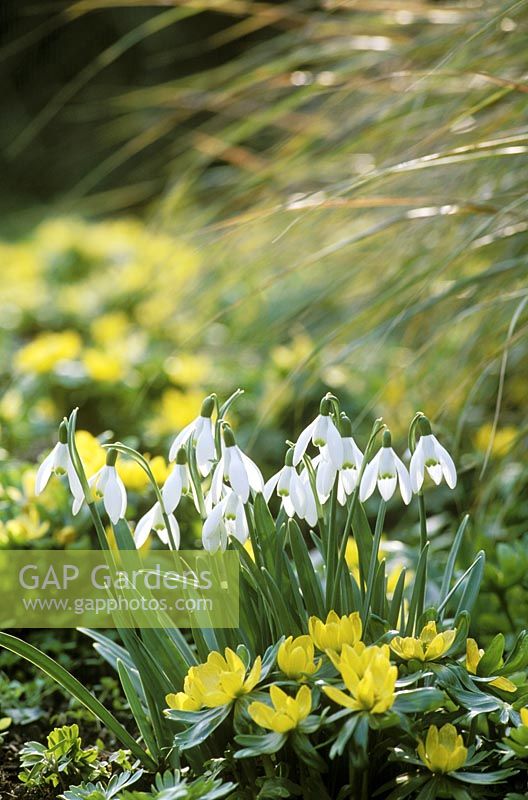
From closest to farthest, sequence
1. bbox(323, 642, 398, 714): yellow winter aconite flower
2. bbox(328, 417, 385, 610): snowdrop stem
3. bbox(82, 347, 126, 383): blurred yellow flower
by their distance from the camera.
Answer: bbox(323, 642, 398, 714): yellow winter aconite flower
bbox(328, 417, 385, 610): snowdrop stem
bbox(82, 347, 126, 383): blurred yellow flower

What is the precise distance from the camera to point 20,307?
3209 millimetres

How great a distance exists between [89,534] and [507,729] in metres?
0.85

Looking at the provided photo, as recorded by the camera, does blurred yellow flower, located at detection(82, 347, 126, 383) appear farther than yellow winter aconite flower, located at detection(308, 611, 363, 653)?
Yes

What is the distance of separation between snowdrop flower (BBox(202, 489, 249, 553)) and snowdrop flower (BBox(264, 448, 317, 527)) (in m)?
0.05

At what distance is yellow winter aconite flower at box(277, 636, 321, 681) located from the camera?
3.18 feet

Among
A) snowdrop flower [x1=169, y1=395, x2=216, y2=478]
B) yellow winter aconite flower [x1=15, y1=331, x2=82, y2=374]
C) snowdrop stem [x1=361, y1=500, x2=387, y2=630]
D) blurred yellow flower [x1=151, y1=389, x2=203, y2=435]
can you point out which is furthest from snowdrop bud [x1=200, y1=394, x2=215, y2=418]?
yellow winter aconite flower [x1=15, y1=331, x2=82, y2=374]

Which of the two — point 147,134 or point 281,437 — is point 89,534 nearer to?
point 281,437

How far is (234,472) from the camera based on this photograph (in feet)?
3.17

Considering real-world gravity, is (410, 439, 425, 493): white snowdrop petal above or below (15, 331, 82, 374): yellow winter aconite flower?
below

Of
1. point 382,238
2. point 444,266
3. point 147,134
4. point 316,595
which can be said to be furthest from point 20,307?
point 316,595

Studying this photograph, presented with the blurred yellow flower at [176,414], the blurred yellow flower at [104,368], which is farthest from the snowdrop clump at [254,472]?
the blurred yellow flower at [104,368]

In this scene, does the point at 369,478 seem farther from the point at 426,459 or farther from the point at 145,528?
the point at 145,528

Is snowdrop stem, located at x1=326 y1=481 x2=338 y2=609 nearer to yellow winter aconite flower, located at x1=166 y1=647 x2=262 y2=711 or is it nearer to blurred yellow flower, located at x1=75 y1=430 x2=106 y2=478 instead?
yellow winter aconite flower, located at x1=166 y1=647 x2=262 y2=711

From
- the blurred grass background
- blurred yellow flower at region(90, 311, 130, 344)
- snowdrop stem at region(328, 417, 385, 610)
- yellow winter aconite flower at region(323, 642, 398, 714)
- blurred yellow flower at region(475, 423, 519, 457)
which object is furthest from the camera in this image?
blurred yellow flower at region(90, 311, 130, 344)
